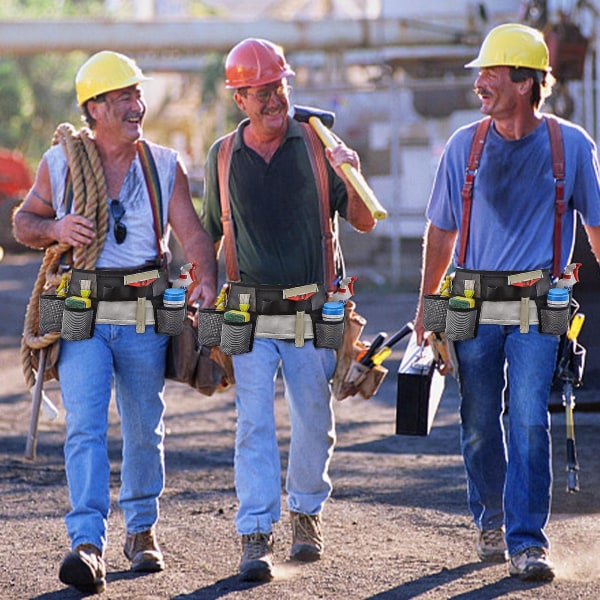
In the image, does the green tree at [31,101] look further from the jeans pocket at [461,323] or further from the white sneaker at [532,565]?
the white sneaker at [532,565]

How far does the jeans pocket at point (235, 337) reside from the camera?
6266mm

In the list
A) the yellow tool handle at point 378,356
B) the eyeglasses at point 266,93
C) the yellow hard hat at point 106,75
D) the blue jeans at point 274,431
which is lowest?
the blue jeans at point 274,431

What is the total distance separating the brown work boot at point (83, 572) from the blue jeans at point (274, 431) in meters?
0.62

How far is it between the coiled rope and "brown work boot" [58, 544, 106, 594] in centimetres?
80

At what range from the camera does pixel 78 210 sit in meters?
6.17

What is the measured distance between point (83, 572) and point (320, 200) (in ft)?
5.72

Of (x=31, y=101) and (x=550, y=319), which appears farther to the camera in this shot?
(x=31, y=101)

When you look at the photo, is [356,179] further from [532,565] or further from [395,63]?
[395,63]

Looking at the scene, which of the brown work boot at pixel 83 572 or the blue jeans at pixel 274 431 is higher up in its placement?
the blue jeans at pixel 274 431

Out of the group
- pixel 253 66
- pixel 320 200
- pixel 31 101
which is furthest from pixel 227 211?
pixel 31 101

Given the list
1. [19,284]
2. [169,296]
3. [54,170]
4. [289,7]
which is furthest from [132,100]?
[289,7]

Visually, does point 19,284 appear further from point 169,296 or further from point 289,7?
point 289,7

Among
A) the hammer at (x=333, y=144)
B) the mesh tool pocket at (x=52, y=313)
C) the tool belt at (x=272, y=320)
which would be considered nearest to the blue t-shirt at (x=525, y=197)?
the hammer at (x=333, y=144)

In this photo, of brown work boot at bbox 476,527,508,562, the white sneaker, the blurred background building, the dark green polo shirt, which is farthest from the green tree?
the white sneaker
